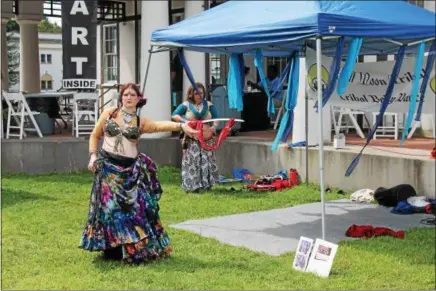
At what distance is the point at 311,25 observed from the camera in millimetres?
6223

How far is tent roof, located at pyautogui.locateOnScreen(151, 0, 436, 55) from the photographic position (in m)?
6.30

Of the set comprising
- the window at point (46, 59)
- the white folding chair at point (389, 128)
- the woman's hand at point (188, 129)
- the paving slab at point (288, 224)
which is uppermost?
the window at point (46, 59)

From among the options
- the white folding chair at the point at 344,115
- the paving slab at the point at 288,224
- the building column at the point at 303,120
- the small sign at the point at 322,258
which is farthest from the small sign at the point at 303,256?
the white folding chair at the point at 344,115

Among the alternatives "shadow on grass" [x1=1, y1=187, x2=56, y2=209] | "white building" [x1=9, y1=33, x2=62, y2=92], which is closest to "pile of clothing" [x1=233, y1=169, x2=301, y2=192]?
"shadow on grass" [x1=1, y1=187, x2=56, y2=209]

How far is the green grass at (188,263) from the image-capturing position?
5.44 meters

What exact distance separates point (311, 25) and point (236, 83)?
7.51 ft

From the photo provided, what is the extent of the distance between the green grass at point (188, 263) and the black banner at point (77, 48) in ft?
11.7

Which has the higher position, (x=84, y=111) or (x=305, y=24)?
(x=305, y=24)

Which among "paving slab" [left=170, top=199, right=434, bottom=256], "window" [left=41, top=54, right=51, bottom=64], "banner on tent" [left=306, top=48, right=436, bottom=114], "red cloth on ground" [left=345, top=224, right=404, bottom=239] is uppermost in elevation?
"window" [left=41, top=54, right=51, bottom=64]

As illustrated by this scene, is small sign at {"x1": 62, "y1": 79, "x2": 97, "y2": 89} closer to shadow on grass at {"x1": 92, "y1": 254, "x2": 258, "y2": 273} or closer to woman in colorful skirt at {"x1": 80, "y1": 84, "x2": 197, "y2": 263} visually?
woman in colorful skirt at {"x1": 80, "y1": 84, "x2": 197, "y2": 263}

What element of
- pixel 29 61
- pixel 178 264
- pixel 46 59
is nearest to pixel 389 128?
pixel 178 264

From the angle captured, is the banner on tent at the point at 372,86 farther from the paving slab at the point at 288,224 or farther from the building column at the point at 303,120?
the building column at the point at 303,120

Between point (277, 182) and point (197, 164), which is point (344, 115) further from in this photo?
point (197, 164)

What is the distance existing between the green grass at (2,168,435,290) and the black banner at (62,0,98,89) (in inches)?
140
